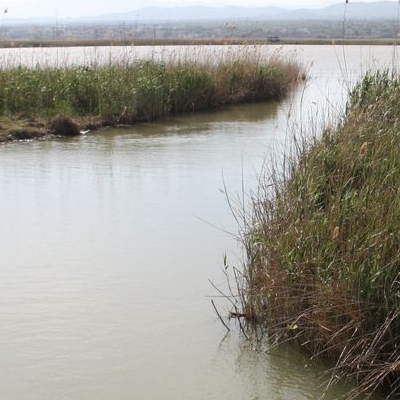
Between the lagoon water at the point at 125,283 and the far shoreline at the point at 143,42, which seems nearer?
the lagoon water at the point at 125,283

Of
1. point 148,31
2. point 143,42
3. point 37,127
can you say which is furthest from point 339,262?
point 143,42

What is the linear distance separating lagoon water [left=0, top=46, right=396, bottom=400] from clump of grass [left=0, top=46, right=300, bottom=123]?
7.73ft

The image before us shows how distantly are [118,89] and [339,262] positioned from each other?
25.0ft

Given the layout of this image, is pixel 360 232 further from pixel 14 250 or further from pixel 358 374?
pixel 14 250

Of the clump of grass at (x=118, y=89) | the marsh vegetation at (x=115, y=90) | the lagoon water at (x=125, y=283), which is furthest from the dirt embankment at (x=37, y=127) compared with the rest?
the lagoon water at (x=125, y=283)

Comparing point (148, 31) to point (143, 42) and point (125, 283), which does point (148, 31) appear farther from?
point (125, 283)

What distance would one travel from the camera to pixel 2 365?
10.9 feet

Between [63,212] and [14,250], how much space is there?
915 millimetres

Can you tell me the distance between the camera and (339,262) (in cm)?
327

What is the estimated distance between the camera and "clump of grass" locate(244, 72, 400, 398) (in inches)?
119

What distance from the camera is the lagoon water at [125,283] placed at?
3217mm

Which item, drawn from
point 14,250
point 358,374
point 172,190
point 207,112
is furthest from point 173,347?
point 207,112

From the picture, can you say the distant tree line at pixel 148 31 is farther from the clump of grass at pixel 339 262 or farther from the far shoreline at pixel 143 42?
the clump of grass at pixel 339 262

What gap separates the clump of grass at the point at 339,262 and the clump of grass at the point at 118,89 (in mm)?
6495
